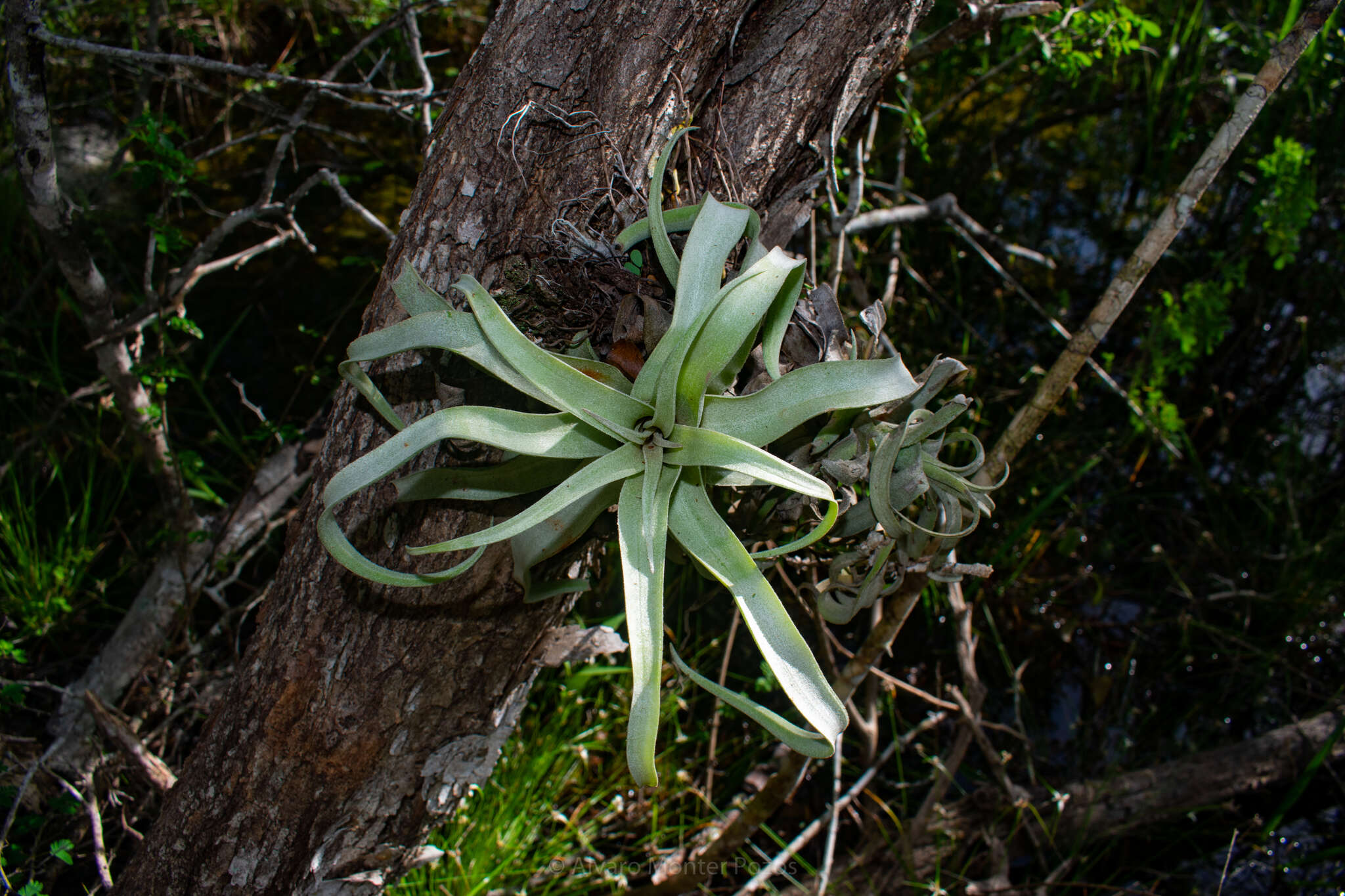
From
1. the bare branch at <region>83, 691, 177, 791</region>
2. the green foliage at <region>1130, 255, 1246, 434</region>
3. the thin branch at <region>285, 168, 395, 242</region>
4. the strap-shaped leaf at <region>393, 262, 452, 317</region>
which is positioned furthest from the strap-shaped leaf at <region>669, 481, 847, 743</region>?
the green foliage at <region>1130, 255, 1246, 434</region>

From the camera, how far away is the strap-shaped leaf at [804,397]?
0.78 meters

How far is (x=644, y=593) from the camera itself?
0.79m

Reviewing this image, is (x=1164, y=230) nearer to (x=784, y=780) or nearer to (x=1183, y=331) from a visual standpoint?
(x=1183, y=331)

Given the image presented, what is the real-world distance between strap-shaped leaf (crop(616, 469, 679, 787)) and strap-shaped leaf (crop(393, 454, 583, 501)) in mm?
101

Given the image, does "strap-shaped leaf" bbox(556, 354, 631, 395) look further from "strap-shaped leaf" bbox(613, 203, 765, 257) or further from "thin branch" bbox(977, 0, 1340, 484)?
"thin branch" bbox(977, 0, 1340, 484)

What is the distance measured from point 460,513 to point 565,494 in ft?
0.79

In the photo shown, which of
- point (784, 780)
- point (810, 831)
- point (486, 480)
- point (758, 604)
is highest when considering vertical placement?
point (486, 480)

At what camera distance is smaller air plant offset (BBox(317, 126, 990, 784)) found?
764mm

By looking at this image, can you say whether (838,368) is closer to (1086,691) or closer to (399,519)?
(399,519)

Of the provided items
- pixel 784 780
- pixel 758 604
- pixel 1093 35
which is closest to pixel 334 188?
pixel 758 604

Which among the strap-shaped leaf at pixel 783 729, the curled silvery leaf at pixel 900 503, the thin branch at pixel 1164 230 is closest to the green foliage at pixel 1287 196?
the thin branch at pixel 1164 230

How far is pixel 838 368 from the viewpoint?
79 cm

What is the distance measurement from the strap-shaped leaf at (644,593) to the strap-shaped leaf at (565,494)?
0.03 m

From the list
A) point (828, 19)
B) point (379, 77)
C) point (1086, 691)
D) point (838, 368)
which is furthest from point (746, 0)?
point (379, 77)
